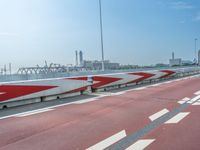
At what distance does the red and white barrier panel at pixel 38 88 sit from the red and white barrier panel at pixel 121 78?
1.50 metres

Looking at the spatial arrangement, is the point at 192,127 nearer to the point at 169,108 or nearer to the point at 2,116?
the point at 169,108

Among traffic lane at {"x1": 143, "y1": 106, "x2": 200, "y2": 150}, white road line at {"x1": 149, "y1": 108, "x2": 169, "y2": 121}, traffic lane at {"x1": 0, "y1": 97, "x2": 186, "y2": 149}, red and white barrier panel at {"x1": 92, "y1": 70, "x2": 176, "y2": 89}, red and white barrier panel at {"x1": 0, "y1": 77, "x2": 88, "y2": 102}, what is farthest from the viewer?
red and white barrier panel at {"x1": 92, "y1": 70, "x2": 176, "y2": 89}

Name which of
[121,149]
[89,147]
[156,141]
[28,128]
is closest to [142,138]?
[156,141]

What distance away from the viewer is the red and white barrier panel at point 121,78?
16.0 metres

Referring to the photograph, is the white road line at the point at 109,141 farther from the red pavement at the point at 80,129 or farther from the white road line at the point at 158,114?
the white road line at the point at 158,114

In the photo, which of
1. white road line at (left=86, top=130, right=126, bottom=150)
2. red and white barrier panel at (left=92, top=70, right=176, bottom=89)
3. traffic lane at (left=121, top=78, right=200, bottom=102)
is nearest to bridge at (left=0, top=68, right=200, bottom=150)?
white road line at (left=86, top=130, right=126, bottom=150)

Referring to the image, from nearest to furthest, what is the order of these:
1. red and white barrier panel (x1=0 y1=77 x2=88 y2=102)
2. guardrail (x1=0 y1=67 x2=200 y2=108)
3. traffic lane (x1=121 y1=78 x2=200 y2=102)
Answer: red and white barrier panel (x1=0 y1=77 x2=88 y2=102) < guardrail (x1=0 y1=67 x2=200 y2=108) < traffic lane (x1=121 y1=78 x2=200 y2=102)

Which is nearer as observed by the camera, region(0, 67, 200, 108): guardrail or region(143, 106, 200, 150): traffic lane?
region(143, 106, 200, 150): traffic lane

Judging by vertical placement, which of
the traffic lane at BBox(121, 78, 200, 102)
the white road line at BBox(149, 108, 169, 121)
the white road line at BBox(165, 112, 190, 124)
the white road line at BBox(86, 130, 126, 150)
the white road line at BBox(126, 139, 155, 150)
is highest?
the white road line at BBox(126, 139, 155, 150)

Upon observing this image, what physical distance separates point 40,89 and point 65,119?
465cm

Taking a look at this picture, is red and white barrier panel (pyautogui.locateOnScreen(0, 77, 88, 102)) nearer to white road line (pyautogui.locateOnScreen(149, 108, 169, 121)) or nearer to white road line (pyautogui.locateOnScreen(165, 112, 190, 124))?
white road line (pyautogui.locateOnScreen(149, 108, 169, 121))

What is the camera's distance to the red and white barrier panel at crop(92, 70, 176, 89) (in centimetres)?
1598

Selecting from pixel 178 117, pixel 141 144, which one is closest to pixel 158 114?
pixel 178 117

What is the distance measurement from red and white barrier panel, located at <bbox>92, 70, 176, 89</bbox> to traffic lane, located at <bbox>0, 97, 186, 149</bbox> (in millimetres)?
7313
